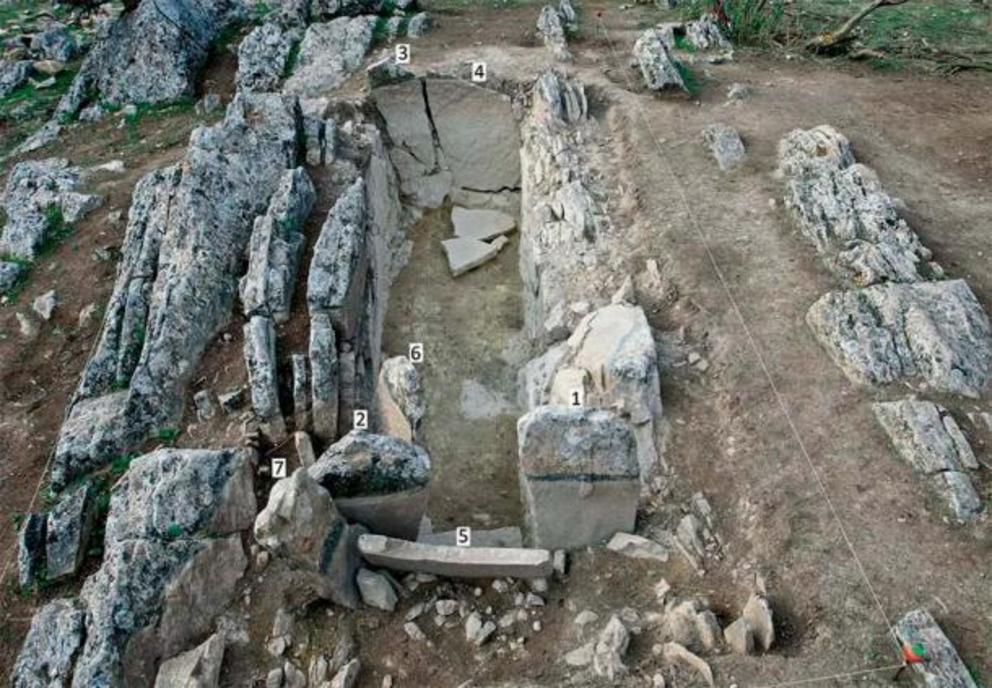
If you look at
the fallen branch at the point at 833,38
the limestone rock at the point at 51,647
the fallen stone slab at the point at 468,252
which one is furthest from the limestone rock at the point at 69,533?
the fallen branch at the point at 833,38

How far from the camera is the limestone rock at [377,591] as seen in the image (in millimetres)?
8312

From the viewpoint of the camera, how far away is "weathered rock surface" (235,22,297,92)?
57.8 feet

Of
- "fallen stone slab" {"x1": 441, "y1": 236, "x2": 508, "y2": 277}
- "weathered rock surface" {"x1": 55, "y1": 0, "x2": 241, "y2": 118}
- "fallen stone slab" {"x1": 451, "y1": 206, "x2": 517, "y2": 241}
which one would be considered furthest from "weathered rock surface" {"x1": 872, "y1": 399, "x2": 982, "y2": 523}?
"weathered rock surface" {"x1": 55, "y1": 0, "x2": 241, "y2": 118}

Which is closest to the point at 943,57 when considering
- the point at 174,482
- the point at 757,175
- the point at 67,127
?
the point at 757,175

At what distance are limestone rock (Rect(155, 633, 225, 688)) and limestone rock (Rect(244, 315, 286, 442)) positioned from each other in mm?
2797

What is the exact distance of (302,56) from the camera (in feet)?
59.5

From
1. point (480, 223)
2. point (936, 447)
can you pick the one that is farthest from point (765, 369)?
point (480, 223)

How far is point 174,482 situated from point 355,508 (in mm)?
1924

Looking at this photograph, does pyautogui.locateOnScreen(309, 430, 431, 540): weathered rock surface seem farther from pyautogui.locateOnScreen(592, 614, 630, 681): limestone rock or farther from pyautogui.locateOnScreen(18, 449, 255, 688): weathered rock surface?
pyautogui.locateOnScreen(592, 614, 630, 681): limestone rock

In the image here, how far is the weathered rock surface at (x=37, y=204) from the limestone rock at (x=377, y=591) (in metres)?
9.22

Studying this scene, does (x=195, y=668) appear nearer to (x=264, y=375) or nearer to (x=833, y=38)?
(x=264, y=375)

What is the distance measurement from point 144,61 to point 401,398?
1238cm

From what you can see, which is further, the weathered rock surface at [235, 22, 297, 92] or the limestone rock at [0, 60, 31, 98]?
the limestone rock at [0, 60, 31, 98]

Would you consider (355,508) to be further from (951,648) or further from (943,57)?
(943,57)
